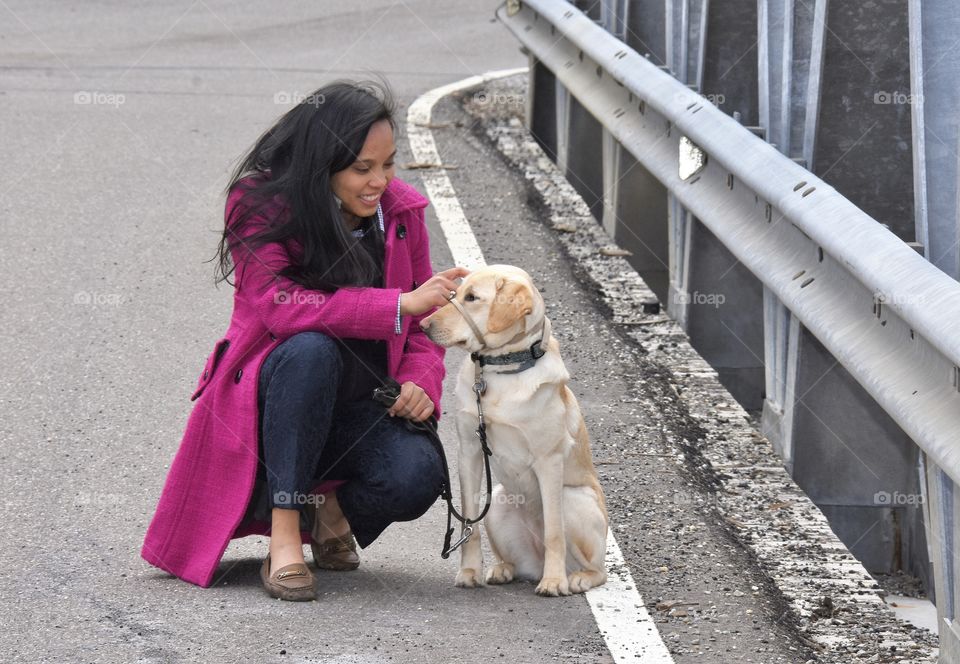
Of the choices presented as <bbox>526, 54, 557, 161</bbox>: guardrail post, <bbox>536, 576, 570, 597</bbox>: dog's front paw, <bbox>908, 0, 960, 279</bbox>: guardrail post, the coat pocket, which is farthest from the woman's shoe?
<bbox>526, 54, 557, 161</bbox>: guardrail post

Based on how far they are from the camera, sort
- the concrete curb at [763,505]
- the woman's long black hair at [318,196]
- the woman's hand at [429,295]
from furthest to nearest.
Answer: the woman's long black hair at [318,196]
the woman's hand at [429,295]
the concrete curb at [763,505]

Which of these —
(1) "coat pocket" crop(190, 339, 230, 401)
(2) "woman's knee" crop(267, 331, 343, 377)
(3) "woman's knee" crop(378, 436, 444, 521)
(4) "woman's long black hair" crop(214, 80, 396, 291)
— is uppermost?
(4) "woman's long black hair" crop(214, 80, 396, 291)

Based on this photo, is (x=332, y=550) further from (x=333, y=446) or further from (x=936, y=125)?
(x=936, y=125)

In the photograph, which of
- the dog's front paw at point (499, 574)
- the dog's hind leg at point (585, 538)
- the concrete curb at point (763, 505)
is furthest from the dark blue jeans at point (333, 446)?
the concrete curb at point (763, 505)

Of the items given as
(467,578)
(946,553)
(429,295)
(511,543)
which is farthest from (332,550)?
(946,553)

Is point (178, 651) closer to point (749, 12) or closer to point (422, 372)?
point (422, 372)

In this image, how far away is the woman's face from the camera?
4.39m

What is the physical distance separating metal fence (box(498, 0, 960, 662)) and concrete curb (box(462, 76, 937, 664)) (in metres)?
0.16

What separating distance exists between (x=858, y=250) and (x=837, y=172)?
3.50ft

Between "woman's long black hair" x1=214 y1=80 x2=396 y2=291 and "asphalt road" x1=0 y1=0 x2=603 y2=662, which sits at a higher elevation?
"woman's long black hair" x1=214 y1=80 x2=396 y2=291

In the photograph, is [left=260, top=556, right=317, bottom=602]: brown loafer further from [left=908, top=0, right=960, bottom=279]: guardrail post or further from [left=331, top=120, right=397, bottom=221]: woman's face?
[left=908, top=0, right=960, bottom=279]: guardrail post

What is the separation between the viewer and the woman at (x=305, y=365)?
14.1 ft

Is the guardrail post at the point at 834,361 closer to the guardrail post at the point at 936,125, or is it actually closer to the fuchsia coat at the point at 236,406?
the guardrail post at the point at 936,125

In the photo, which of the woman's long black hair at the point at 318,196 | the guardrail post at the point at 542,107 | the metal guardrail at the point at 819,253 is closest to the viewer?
the metal guardrail at the point at 819,253
